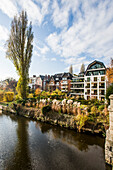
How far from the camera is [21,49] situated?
21719mm

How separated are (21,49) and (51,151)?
69.8 ft

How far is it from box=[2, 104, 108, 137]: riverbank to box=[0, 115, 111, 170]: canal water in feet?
2.77

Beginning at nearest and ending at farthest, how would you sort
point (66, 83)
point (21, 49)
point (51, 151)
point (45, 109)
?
point (51, 151), point (45, 109), point (21, 49), point (66, 83)

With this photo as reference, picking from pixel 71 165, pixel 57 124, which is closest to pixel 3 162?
pixel 71 165

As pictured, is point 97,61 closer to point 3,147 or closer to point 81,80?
point 81,80

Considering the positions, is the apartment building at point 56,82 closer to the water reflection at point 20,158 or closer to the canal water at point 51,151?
the canal water at point 51,151

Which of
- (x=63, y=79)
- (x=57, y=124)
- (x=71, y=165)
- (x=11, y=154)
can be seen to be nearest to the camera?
(x=71, y=165)

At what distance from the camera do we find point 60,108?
13.7 metres

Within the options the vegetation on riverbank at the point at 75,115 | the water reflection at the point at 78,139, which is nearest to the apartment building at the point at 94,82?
the vegetation on riverbank at the point at 75,115

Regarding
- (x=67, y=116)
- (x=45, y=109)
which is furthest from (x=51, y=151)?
(x=45, y=109)

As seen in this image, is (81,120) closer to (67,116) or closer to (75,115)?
(75,115)

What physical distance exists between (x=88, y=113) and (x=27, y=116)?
11.5 m

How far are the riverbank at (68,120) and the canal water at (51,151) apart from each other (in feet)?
2.77

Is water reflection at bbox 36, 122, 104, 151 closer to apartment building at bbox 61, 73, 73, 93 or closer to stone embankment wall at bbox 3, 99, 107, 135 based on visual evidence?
stone embankment wall at bbox 3, 99, 107, 135
